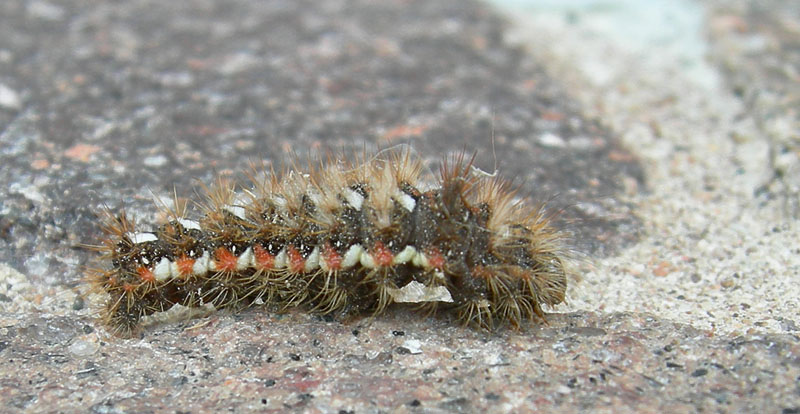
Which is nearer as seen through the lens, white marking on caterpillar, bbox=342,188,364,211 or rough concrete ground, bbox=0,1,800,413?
rough concrete ground, bbox=0,1,800,413

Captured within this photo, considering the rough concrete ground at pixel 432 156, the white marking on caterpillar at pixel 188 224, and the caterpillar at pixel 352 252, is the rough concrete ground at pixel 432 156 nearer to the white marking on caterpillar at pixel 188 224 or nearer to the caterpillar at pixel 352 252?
the caterpillar at pixel 352 252

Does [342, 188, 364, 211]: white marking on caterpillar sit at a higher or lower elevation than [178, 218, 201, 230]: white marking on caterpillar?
higher

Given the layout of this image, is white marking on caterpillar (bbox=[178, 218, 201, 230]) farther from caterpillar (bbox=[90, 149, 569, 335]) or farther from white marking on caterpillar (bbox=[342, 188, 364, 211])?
white marking on caterpillar (bbox=[342, 188, 364, 211])

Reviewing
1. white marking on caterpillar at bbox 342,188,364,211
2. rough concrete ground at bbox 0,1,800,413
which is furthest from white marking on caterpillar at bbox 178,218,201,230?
A: white marking on caterpillar at bbox 342,188,364,211

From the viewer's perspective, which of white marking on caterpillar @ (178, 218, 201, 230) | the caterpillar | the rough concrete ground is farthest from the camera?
white marking on caterpillar @ (178, 218, 201, 230)

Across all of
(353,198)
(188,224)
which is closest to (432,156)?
(353,198)

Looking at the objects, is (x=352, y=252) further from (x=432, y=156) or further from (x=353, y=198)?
(x=432, y=156)

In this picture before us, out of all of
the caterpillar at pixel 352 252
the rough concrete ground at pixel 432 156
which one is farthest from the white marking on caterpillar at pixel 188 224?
the rough concrete ground at pixel 432 156
